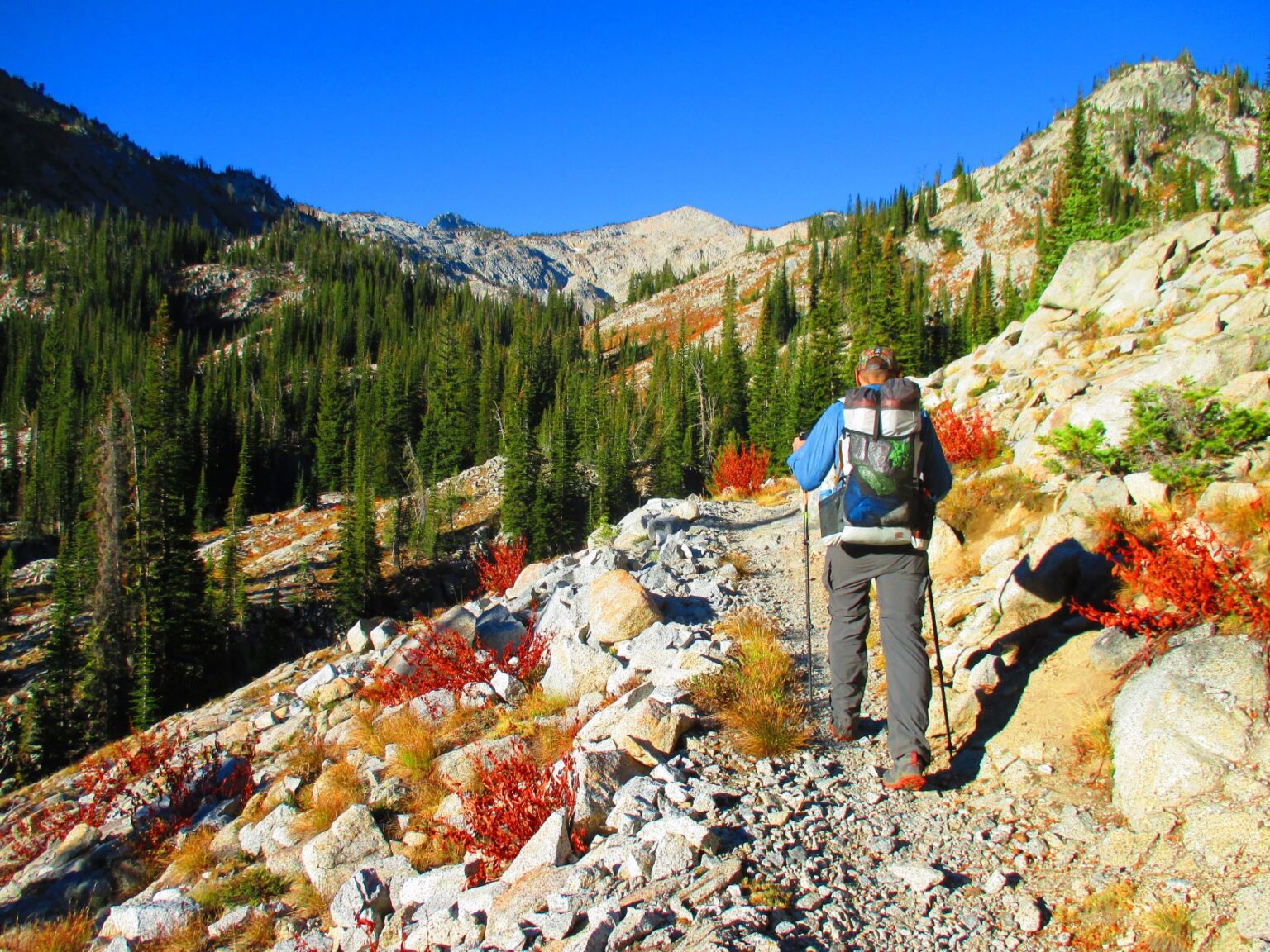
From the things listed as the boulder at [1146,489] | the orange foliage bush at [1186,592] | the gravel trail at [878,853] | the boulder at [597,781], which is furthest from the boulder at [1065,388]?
the boulder at [597,781]

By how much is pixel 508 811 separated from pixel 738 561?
20.9ft

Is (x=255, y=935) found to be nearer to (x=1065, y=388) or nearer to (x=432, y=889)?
(x=432, y=889)

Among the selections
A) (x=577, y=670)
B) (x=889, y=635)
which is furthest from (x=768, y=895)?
(x=577, y=670)

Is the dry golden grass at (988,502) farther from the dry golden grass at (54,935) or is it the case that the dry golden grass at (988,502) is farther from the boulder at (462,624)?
the dry golden grass at (54,935)

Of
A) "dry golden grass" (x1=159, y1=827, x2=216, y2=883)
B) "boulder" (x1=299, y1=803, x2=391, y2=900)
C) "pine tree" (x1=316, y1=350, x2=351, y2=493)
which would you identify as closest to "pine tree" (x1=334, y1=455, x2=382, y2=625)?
"pine tree" (x1=316, y1=350, x2=351, y2=493)

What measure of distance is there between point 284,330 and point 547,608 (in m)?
137

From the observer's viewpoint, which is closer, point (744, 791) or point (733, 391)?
point (744, 791)

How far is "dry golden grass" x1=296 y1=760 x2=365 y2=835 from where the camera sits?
20.3ft

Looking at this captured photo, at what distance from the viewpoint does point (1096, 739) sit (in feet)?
14.8

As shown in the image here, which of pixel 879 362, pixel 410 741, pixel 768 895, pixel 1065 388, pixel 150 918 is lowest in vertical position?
pixel 150 918

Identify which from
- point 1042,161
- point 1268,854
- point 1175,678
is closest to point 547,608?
point 1175,678

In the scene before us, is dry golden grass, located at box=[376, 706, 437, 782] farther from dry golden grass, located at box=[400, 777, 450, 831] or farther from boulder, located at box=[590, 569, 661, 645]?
boulder, located at box=[590, 569, 661, 645]

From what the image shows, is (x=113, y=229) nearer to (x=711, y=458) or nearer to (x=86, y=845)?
(x=711, y=458)

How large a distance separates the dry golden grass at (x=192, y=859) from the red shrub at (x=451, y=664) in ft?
7.22
